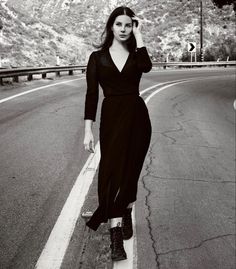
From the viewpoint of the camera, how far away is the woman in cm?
391

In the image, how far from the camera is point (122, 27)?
3881 mm

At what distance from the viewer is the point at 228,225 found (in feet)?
18.4

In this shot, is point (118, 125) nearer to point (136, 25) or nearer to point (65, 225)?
point (136, 25)

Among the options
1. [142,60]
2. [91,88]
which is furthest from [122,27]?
[91,88]

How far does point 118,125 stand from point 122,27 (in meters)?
0.78

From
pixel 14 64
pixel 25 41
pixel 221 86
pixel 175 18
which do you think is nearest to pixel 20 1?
pixel 175 18

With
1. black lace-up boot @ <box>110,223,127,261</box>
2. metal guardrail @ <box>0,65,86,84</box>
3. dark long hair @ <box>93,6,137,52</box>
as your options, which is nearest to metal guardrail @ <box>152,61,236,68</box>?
metal guardrail @ <box>0,65,86,84</box>

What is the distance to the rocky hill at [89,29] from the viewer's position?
4331cm

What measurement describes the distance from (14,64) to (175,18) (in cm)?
3719

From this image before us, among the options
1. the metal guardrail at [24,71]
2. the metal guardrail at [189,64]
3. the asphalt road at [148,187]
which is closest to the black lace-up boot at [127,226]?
the asphalt road at [148,187]

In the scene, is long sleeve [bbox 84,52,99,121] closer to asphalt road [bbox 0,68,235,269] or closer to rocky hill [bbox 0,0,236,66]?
asphalt road [bbox 0,68,235,269]

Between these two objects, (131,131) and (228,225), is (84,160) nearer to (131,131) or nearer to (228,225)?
(228,225)

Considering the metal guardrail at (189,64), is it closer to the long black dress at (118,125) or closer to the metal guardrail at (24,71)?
the metal guardrail at (24,71)

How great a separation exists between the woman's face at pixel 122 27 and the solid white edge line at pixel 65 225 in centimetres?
183
